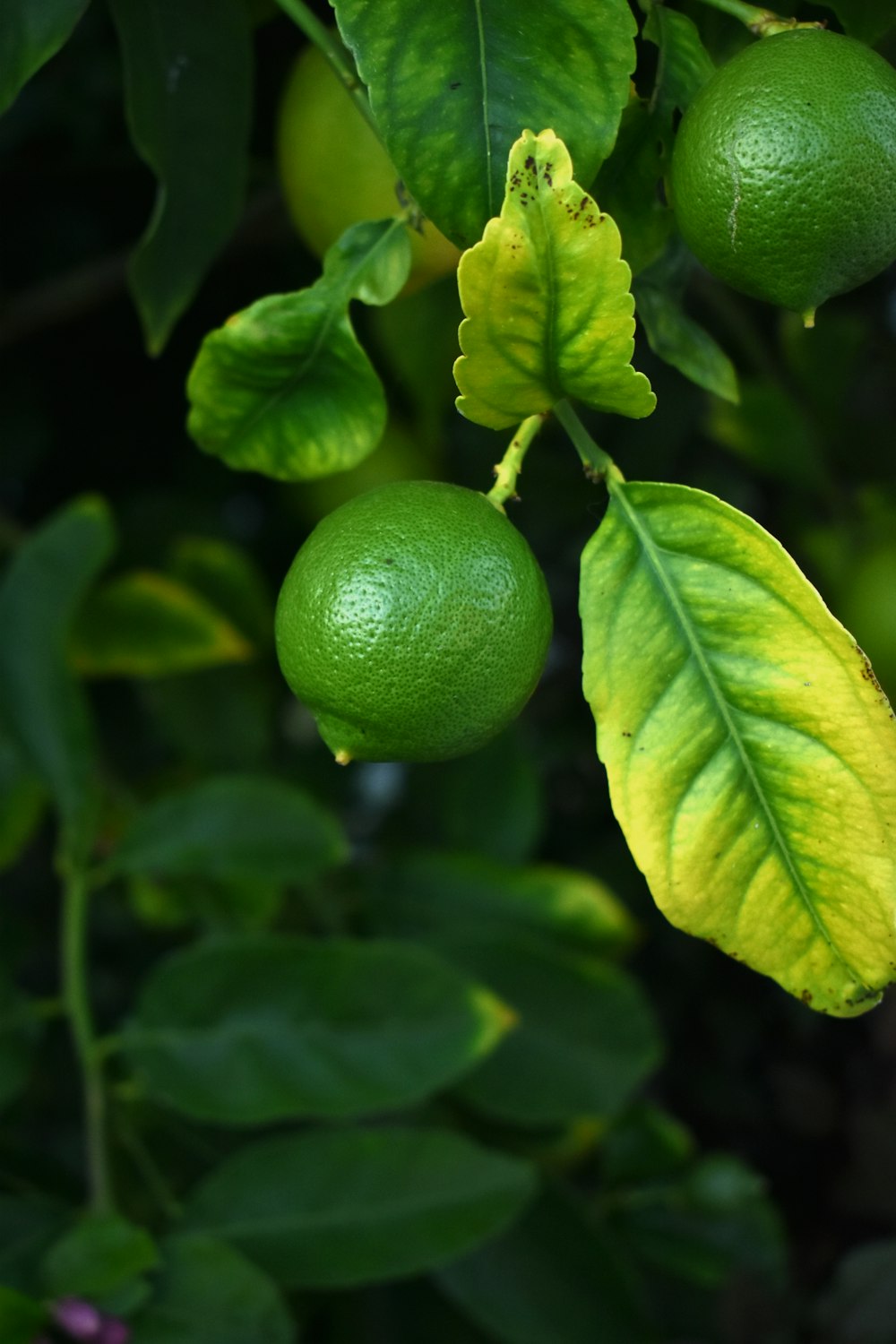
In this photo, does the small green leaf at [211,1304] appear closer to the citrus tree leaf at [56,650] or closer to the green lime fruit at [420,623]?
the citrus tree leaf at [56,650]

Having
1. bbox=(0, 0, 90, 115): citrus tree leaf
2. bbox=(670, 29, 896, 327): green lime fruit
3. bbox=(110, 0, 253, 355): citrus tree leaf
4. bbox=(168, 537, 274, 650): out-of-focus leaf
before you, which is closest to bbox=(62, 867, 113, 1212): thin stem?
bbox=(168, 537, 274, 650): out-of-focus leaf

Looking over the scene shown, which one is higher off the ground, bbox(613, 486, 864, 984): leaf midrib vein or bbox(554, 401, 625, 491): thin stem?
bbox(554, 401, 625, 491): thin stem

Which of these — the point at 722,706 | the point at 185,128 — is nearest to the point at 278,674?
the point at 185,128

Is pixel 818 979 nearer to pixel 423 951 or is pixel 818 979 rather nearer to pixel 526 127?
pixel 526 127

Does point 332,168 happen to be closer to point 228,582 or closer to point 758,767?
point 758,767

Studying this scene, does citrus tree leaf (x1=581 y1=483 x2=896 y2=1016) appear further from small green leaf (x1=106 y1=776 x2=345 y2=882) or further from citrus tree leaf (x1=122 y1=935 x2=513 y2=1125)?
small green leaf (x1=106 y1=776 x2=345 y2=882)

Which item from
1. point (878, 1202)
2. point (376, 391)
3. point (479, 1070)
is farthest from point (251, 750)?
point (878, 1202)
